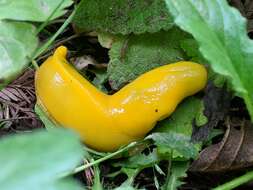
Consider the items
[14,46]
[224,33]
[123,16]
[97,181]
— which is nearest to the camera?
[224,33]

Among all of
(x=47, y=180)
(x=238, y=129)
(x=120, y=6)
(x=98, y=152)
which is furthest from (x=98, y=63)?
(x=47, y=180)

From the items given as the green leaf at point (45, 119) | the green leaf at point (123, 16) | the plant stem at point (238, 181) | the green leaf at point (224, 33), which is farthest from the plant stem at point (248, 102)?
the green leaf at point (45, 119)

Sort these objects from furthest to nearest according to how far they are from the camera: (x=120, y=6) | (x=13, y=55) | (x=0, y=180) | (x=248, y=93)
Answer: (x=120, y=6)
(x=13, y=55)
(x=248, y=93)
(x=0, y=180)

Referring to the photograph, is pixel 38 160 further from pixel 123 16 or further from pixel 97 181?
pixel 123 16

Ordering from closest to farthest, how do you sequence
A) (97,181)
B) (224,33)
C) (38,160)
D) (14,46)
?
(38,160)
(224,33)
(97,181)
(14,46)

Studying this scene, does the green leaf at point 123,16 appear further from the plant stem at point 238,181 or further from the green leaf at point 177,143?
the plant stem at point 238,181

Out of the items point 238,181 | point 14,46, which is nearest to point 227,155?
point 238,181

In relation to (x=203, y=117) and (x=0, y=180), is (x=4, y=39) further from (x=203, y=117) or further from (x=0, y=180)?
(x=0, y=180)

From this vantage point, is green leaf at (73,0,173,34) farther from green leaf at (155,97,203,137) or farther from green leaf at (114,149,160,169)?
green leaf at (114,149,160,169)
